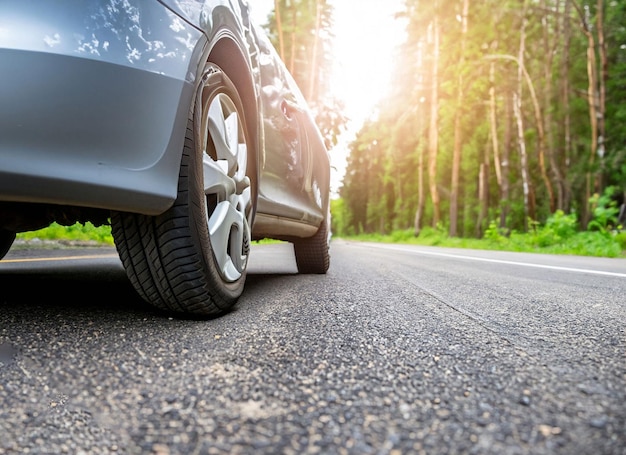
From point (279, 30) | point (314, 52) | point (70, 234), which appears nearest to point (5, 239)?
point (70, 234)

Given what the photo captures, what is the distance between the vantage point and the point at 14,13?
1.25m

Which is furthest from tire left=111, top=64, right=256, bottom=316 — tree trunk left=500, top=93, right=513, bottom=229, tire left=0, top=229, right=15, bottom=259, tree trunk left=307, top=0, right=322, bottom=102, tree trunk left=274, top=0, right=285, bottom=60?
tree trunk left=500, top=93, right=513, bottom=229

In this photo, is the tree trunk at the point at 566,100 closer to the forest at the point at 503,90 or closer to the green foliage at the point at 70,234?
the forest at the point at 503,90

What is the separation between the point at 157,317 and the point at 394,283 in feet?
5.94

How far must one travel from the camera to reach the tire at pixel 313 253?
12.6 feet

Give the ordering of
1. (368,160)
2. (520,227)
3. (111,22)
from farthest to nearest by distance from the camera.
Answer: (368,160)
(520,227)
(111,22)

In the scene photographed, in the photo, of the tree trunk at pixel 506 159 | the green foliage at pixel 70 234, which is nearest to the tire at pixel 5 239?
the green foliage at pixel 70 234

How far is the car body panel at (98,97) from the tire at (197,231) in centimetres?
Answer: 8

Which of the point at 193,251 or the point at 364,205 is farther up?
the point at 364,205

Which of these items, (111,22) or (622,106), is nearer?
(111,22)

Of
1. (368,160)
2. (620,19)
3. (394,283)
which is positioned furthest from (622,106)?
(368,160)

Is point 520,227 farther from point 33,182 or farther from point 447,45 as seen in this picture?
point 33,182

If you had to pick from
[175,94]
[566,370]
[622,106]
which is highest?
[622,106]

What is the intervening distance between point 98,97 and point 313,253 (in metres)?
2.65
